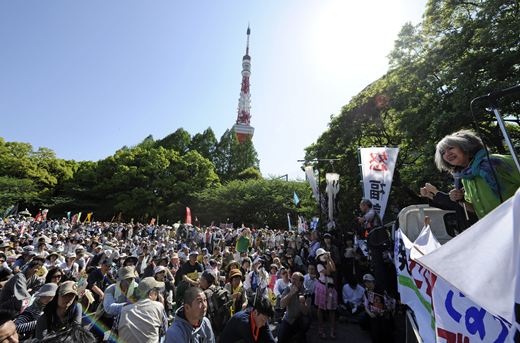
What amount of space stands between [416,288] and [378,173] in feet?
14.7

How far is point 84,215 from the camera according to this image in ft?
117

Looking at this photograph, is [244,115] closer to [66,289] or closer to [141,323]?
[66,289]

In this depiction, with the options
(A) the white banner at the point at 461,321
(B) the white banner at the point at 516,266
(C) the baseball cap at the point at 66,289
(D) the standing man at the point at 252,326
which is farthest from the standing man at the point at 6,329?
(A) the white banner at the point at 461,321

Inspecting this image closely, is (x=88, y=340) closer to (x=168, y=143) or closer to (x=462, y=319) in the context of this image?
(x=462, y=319)

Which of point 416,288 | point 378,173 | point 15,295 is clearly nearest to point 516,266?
point 416,288

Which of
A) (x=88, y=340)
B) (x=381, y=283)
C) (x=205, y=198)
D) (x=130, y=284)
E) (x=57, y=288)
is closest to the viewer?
(x=88, y=340)

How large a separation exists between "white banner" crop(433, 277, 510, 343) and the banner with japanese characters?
20.3 inches

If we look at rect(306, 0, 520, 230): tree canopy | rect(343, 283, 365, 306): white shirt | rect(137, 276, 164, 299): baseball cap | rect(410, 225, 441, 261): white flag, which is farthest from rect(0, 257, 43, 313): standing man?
rect(306, 0, 520, 230): tree canopy

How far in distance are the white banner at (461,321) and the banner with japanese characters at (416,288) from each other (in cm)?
52

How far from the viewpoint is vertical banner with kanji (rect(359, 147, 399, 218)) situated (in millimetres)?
7203

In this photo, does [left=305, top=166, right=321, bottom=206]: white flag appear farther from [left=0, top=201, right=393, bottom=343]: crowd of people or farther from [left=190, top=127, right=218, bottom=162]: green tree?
[left=190, top=127, right=218, bottom=162]: green tree

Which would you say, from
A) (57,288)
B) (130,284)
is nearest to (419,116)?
(130,284)

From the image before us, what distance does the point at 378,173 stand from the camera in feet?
24.6

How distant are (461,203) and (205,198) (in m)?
31.4
